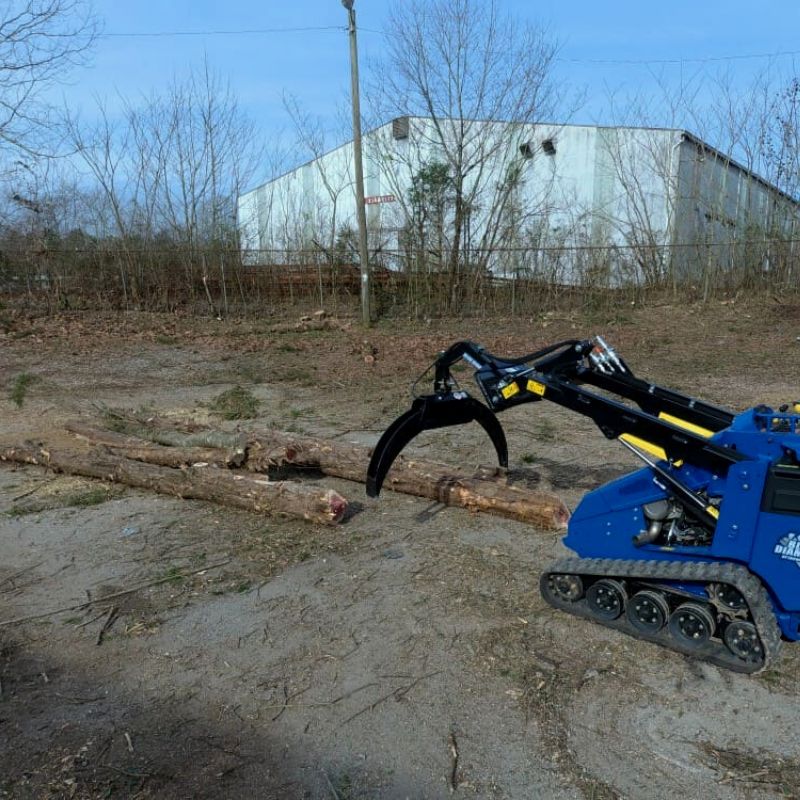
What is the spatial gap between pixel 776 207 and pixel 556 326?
6906mm

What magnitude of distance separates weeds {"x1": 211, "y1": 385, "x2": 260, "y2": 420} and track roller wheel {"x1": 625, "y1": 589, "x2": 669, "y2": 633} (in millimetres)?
6723

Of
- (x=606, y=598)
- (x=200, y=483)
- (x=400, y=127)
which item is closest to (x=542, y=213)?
(x=400, y=127)

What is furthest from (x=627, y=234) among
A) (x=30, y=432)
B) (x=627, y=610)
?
(x=627, y=610)

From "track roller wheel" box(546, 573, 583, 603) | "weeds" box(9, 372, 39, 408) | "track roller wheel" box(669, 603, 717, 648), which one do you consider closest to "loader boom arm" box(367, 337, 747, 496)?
"track roller wheel" box(669, 603, 717, 648)

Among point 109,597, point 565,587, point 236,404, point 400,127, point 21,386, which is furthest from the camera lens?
point 400,127

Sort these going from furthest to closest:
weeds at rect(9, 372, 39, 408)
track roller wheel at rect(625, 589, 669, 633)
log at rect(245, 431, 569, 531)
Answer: weeds at rect(9, 372, 39, 408), log at rect(245, 431, 569, 531), track roller wheel at rect(625, 589, 669, 633)

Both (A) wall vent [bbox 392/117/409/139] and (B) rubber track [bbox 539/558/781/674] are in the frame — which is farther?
(A) wall vent [bbox 392/117/409/139]

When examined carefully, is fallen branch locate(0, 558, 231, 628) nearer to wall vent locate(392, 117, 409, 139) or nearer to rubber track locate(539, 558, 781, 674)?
rubber track locate(539, 558, 781, 674)

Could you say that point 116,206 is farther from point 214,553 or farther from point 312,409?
point 214,553

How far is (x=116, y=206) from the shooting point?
2045 cm

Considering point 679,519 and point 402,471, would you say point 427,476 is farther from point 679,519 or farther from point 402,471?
point 679,519

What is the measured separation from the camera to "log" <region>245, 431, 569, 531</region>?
5949mm

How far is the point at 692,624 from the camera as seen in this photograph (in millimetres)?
3961

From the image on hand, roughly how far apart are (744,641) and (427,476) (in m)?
3.24
